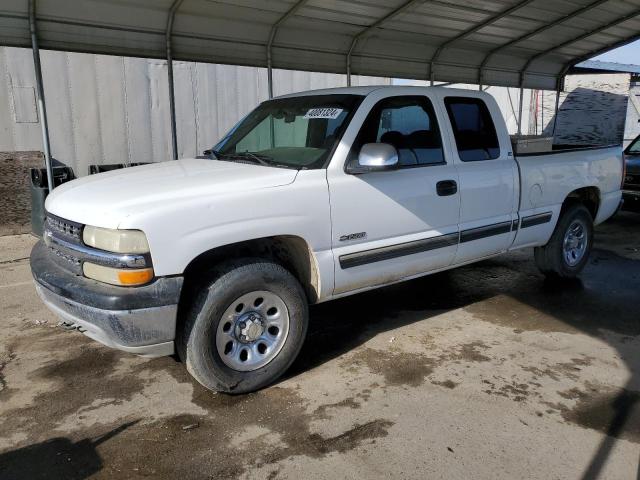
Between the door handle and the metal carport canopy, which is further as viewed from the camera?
the metal carport canopy

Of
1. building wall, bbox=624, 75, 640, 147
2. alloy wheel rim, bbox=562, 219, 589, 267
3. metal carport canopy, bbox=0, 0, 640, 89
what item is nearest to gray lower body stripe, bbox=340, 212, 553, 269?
alloy wheel rim, bbox=562, 219, 589, 267

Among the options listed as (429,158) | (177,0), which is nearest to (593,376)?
(429,158)

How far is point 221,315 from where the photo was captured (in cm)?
338

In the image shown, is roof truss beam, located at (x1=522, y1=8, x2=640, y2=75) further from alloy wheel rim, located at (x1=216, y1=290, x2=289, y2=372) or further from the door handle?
alloy wheel rim, located at (x1=216, y1=290, x2=289, y2=372)

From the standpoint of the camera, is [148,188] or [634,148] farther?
[634,148]

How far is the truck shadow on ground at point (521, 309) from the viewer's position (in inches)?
138

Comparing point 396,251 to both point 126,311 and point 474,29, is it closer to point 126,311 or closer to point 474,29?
point 126,311

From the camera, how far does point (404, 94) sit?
4.39 meters

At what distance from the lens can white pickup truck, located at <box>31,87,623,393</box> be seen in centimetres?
311

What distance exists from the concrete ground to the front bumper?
21.1 inches

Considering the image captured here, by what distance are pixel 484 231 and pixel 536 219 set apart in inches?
34.0

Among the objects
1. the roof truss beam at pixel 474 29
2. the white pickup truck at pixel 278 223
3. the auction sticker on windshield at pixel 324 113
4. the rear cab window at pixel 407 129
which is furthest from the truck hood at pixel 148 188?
the roof truss beam at pixel 474 29

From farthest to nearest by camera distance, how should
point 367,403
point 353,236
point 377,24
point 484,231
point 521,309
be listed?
point 377,24
point 521,309
point 484,231
point 353,236
point 367,403

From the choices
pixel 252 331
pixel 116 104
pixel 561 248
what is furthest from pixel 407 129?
pixel 116 104
